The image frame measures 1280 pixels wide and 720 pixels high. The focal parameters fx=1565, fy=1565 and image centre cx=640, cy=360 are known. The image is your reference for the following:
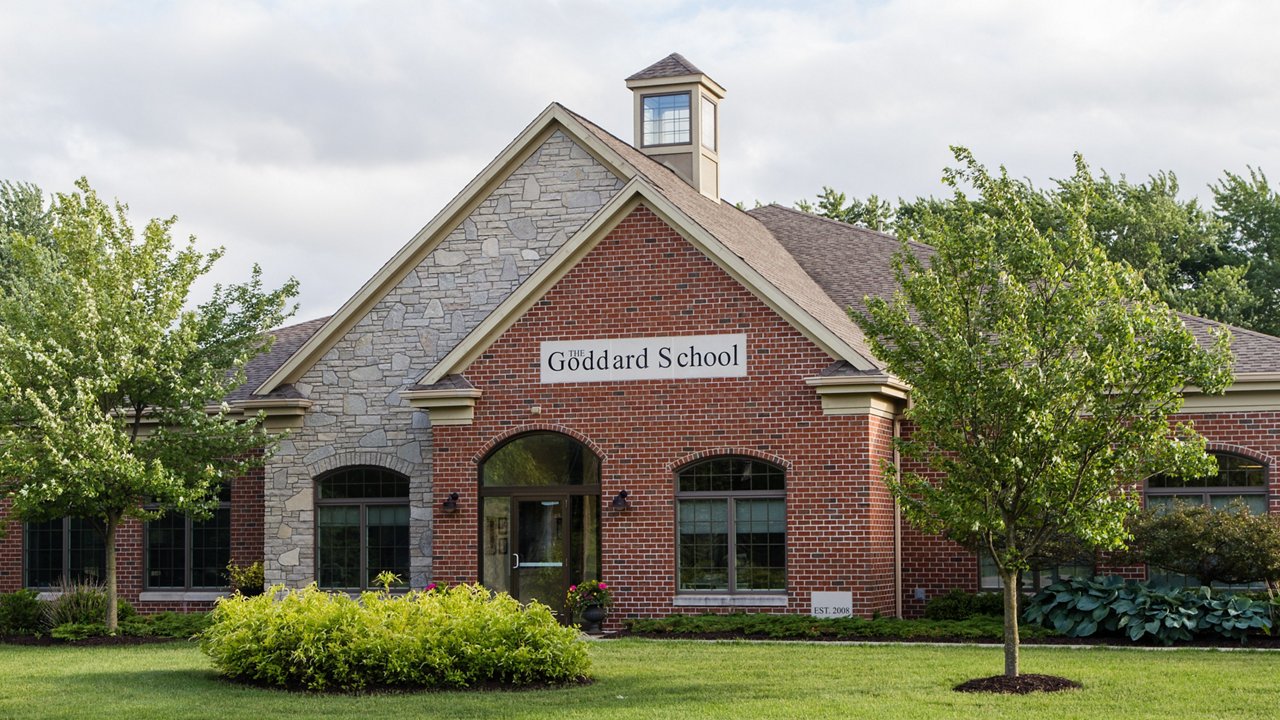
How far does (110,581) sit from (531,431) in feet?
21.2

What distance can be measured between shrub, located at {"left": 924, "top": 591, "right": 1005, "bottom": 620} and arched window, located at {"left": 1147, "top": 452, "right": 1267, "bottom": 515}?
104 inches

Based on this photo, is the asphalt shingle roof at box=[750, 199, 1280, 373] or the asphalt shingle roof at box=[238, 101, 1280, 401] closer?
the asphalt shingle roof at box=[238, 101, 1280, 401]

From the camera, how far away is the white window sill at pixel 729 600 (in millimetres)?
21453

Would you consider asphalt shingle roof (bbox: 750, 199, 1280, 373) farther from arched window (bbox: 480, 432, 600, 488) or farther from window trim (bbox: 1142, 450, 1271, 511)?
arched window (bbox: 480, 432, 600, 488)

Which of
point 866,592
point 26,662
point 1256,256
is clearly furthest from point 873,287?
point 1256,256

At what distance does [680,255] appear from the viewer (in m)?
22.3

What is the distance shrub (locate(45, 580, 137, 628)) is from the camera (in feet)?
75.8

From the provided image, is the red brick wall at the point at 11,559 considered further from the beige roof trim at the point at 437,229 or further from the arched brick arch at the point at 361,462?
the arched brick arch at the point at 361,462

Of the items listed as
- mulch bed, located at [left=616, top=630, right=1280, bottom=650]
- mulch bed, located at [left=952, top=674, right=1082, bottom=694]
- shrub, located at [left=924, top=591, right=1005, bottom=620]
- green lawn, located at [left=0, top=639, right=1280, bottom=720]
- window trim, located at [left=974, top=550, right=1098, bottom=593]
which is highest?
window trim, located at [left=974, top=550, right=1098, bottom=593]

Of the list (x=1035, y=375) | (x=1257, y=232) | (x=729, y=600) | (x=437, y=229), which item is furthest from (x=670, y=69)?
(x=1257, y=232)

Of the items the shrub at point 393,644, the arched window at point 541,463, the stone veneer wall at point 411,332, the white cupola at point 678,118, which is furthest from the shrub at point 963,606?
the white cupola at point 678,118

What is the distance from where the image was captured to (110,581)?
22609 mm

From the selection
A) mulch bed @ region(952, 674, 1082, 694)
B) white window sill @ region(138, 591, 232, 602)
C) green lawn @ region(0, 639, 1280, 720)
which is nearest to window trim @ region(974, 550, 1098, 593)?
green lawn @ region(0, 639, 1280, 720)

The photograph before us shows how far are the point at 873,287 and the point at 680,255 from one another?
4968mm
